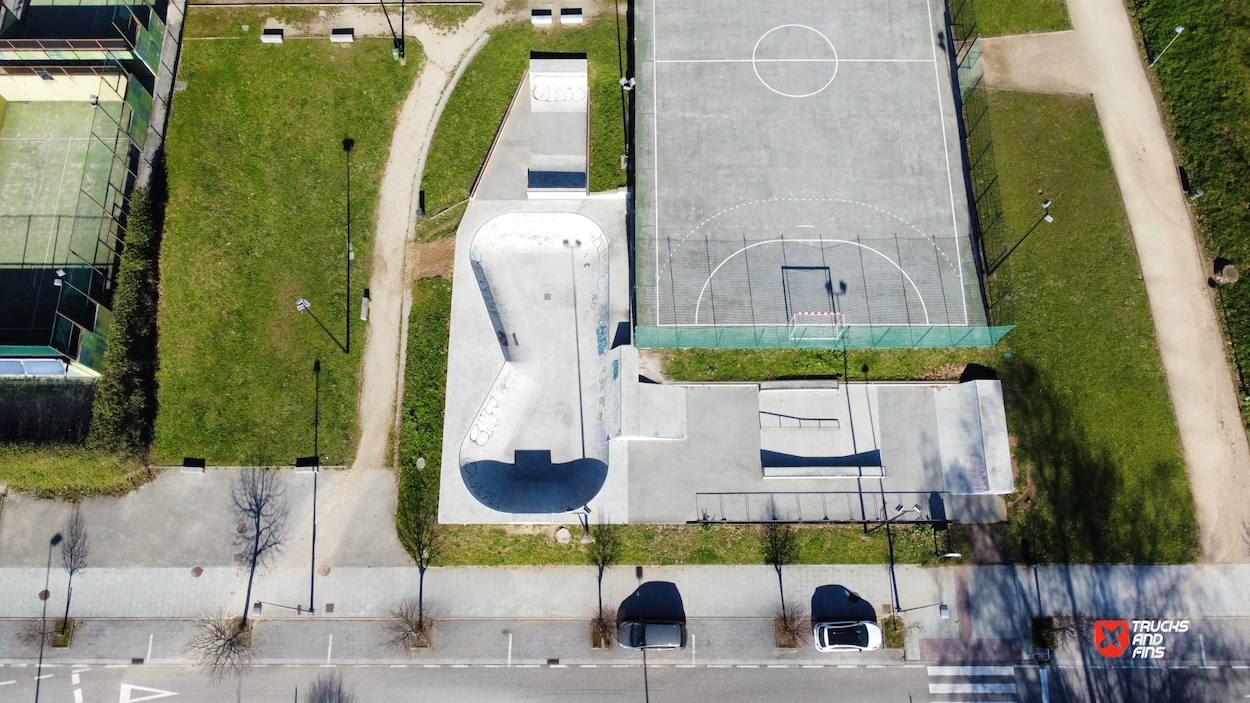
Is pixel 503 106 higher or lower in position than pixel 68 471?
higher

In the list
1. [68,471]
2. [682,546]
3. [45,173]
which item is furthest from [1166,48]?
[45,173]

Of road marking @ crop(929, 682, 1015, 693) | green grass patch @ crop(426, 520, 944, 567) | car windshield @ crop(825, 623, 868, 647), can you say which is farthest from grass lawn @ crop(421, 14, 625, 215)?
road marking @ crop(929, 682, 1015, 693)

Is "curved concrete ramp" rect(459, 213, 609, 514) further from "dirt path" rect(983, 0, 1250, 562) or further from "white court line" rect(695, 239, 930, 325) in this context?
"dirt path" rect(983, 0, 1250, 562)

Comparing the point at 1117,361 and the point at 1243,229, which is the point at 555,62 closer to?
the point at 1117,361

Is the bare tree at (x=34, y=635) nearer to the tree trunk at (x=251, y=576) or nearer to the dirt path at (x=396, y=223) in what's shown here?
the tree trunk at (x=251, y=576)

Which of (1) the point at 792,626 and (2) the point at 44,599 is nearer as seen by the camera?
(1) the point at 792,626

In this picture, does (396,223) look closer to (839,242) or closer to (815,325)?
(815,325)
